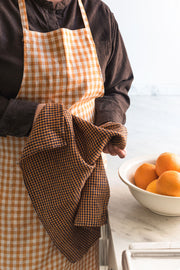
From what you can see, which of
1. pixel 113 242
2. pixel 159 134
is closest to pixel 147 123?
pixel 159 134

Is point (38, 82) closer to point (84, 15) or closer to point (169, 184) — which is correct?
point (84, 15)

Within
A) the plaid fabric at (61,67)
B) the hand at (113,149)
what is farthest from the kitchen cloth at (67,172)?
the plaid fabric at (61,67)

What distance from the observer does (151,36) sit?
2.15 metres

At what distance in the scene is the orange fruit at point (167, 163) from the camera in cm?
74

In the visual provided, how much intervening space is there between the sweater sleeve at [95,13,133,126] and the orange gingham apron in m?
0.07

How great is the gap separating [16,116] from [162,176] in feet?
1.22

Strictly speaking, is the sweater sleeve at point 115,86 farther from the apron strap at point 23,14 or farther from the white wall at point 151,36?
the white wall at point 151,36

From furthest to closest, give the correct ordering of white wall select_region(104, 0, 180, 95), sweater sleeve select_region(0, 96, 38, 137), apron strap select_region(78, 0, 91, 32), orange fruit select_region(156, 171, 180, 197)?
white wall select_region(104, 0, 180, 95), apron strap select_region(78, 0, 91, 32), sweater sleeve select_region(0, 96, 38, 137), orange fruit select_region(156, 171, 180, 197)

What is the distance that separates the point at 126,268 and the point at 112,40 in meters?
0.67

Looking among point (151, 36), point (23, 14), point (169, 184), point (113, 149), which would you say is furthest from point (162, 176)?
point (151, 36)

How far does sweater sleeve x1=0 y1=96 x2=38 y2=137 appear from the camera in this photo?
31.3 inches

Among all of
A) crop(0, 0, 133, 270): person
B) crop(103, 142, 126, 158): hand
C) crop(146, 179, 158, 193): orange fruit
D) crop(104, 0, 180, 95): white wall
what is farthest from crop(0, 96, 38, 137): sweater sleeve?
crop(104, 0, 180, 95): white wall

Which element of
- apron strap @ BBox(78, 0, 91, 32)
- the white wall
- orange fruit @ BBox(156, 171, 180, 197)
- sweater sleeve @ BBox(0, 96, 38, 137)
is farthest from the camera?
the white wall

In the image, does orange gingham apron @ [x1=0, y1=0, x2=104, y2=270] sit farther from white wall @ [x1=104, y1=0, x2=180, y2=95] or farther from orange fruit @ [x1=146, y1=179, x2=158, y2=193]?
white wall @ [x1=104, y1=0, x2=180, y2=95]
